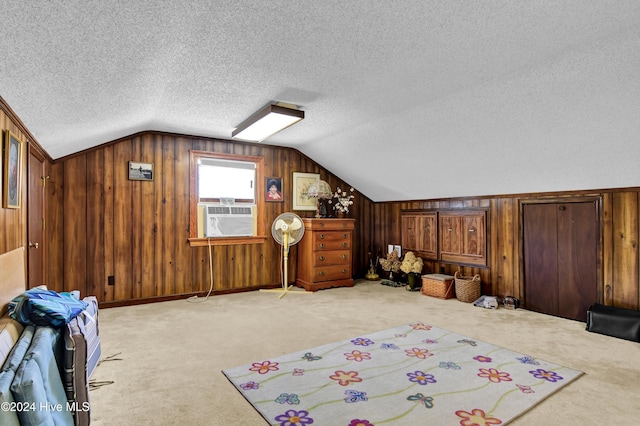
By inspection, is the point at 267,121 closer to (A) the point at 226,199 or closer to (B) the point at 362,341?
(A) the point at 226,199

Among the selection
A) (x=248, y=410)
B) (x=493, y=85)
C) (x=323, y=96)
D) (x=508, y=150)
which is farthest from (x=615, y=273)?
(x=248, y=410)

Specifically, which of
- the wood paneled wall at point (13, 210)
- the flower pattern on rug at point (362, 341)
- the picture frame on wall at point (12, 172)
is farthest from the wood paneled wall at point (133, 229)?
the flower pattern on rug at point (362, 341)

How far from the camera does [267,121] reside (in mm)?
3773

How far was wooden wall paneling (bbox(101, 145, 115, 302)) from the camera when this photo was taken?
173 inches

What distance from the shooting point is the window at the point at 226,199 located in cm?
499

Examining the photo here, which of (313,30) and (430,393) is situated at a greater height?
(313,30)

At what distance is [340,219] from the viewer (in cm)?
565

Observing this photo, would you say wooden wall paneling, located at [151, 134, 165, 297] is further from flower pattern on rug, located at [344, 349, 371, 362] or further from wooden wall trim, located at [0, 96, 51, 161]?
flower pattern on rug, located at [344, 349, 371, 362]

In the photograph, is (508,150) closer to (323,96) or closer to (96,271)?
(323,96)

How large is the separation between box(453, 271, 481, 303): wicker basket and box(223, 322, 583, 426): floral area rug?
1.58 meters

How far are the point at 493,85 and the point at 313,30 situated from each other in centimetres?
169

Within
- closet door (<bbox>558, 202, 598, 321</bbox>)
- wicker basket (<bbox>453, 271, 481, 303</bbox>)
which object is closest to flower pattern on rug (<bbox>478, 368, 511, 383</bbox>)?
closet door (<bbox>558, 202, 598, 321</bbox>)

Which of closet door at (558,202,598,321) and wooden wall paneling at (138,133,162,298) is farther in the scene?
wooden wall paneling at (138,133,162,298)

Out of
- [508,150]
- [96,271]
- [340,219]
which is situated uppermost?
[508,150]
